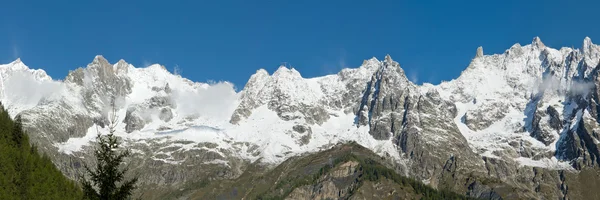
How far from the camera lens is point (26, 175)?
132 meters

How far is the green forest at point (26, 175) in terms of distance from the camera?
405 ft

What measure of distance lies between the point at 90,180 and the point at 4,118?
121 m

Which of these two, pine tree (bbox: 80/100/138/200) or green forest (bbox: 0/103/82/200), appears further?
green forest (bbox: 0/103/82/200)

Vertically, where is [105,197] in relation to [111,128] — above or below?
below

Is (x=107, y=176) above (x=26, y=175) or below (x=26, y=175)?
below

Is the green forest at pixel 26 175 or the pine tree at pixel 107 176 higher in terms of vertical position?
the green forest at pixel 26 175

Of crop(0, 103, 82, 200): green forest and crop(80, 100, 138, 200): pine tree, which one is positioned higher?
crop(0, 103, 82, 200): green forest

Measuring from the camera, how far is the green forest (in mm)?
123375

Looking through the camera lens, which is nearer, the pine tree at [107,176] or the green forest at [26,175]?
the pine tree at [107,176]

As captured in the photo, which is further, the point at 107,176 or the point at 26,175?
the point at 26,175

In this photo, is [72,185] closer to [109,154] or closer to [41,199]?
[41,199]

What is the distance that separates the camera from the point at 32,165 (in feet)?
459

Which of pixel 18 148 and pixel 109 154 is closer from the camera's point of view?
pixel 109 154

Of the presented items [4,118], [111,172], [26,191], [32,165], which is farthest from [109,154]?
[4,118]
